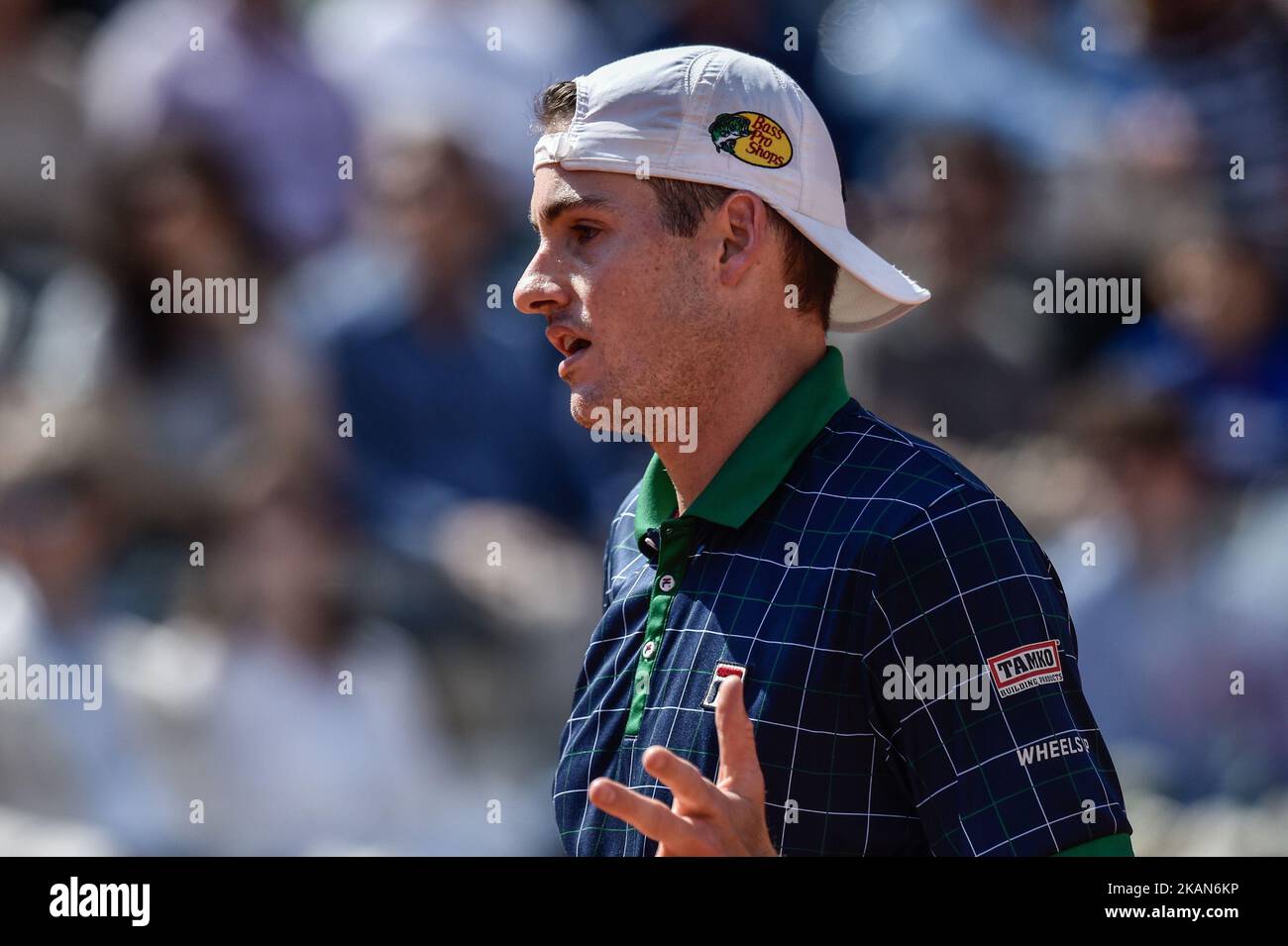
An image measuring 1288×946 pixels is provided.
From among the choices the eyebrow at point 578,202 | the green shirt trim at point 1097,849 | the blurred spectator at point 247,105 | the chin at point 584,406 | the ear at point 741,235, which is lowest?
the green shirt trim at point 1097,849

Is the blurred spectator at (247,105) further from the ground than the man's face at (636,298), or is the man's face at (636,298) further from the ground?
the blurred spectator at (247,105)

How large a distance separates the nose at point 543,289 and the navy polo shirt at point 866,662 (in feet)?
1.06

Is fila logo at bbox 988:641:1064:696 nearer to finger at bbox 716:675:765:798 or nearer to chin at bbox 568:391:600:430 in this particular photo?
finger at bbox 716:675:765:798

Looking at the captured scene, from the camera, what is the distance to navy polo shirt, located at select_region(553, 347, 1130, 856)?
6.55 ft

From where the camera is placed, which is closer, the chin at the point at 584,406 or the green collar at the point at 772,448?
the green collar at the point at 772,448

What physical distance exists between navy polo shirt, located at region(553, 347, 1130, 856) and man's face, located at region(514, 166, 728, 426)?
0.15 m

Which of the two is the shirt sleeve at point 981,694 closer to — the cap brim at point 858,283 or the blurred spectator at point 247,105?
the cap brim at point 858,283

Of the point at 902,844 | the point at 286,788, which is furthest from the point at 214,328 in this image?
the point at 902,844

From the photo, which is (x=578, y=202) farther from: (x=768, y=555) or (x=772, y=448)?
(x=768, y=555)

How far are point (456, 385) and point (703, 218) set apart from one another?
242 centimetres

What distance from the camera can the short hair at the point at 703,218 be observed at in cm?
238

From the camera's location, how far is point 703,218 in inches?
94.0

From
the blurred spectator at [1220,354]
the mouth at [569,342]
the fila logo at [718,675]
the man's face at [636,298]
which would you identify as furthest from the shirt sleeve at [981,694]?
the blurred spectator at [1220,354]
